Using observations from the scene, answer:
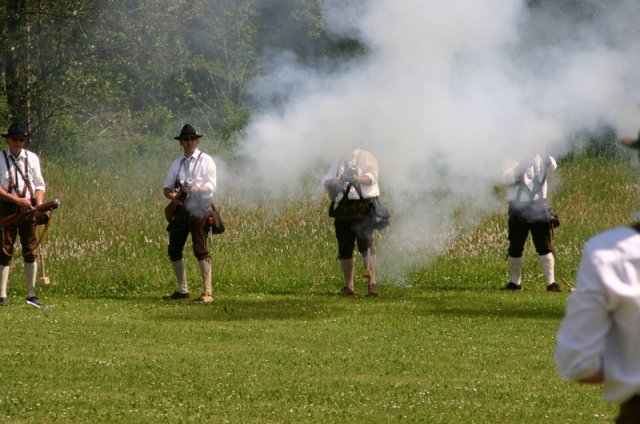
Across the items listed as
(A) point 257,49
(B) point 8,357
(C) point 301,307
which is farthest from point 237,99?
(B) point 8,357

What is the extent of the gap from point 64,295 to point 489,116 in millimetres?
5399

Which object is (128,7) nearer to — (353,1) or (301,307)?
(353,1)

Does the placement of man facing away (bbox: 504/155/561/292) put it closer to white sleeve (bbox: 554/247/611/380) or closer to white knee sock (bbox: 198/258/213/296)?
white knee sock (bbox: 198/258/213/296)

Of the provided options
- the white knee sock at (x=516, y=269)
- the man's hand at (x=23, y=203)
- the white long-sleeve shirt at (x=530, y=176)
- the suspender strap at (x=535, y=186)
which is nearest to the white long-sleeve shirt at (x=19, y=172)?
the man's hand at (x=23, y=203)

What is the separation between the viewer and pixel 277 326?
10930mm

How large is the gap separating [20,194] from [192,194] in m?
1.81

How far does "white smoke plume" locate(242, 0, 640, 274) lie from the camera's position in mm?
12781

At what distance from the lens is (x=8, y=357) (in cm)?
894

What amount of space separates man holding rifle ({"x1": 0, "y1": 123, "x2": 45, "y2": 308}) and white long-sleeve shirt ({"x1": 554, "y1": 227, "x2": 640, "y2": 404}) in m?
9.53

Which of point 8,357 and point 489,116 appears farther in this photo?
point 489,116

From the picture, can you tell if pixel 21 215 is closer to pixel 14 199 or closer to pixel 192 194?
pixel 14 199

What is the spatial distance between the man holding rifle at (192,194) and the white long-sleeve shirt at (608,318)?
9.34m

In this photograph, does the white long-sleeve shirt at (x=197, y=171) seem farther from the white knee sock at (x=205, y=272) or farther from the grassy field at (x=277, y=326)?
the grassy field at (x=277, y=326)

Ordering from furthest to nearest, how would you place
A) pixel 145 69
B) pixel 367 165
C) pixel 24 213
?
pixel 145 69, pixel 367 165, pixel 24 213
